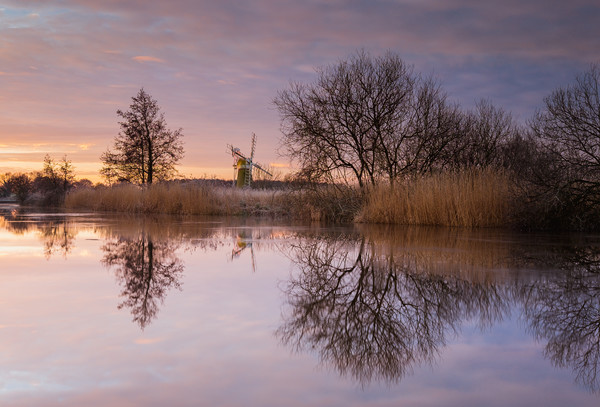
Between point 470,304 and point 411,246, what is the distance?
4.87 m

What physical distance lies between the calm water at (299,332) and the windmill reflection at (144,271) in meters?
0.03

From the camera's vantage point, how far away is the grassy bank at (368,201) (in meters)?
15.5

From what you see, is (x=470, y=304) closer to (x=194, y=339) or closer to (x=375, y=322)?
(x=375, y=322)

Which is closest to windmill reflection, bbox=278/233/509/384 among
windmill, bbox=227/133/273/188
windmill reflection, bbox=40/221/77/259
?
windmill reflection, bbox=40/221/77/259

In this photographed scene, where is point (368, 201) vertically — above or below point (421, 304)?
above

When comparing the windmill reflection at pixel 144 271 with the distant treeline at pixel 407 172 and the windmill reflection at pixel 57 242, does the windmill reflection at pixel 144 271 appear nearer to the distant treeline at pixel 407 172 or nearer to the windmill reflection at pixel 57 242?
the windmill reflection at pixel 57 242

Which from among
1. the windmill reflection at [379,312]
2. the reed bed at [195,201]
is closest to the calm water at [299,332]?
the windmill reflection at [379,312]

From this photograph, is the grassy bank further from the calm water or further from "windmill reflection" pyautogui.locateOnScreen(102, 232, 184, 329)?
"windmill reflection" pyautogui.locateOnScreen(102, 232, 184, 329)

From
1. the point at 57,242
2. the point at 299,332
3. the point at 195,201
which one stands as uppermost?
the point at 195,201

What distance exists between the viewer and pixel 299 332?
3.89m

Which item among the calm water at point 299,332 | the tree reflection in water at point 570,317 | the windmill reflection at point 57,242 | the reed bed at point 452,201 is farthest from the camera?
the reed bed at point 452,201

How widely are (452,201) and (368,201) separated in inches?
142

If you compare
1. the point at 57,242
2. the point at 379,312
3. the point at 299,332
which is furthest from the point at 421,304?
the point at 57,242

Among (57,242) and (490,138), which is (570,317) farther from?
(490,138)
